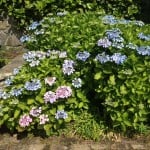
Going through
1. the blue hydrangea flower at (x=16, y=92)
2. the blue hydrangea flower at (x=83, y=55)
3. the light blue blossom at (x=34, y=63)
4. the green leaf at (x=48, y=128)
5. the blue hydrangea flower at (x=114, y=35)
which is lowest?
the green leaf at (x=48, y=128)

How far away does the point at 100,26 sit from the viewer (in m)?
4.95

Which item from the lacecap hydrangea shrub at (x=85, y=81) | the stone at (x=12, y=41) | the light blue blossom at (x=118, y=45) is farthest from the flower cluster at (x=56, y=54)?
the stone at (x=12, y=41)

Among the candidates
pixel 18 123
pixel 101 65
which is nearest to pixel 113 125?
pixel 101 65

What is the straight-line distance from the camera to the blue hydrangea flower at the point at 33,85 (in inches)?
182

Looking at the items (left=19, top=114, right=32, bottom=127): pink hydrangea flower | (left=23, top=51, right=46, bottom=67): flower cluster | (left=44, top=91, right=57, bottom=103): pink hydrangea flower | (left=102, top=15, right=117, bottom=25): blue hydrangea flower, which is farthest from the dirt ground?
(left=102, top=15, right=117, bottom=25): blue hydrangea flower

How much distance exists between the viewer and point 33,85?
463 cm

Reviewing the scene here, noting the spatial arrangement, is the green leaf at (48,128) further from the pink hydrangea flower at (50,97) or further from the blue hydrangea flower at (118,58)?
the blue hydrangea flower at (118,58)

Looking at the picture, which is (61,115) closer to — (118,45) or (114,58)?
(114,58)

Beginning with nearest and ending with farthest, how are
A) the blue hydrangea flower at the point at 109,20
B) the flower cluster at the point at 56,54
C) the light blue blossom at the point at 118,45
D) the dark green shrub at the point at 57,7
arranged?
1. the light blue blossom at the point at 118,45
2. the flower cluster at the point at 56,54
3. the blue hydrangea flower at the point at 109,20
4. the dark green shrub at the point at 57,7

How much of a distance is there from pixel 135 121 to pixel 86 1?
2.59 metres

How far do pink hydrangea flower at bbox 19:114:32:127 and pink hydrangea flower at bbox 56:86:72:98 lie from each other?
36cm

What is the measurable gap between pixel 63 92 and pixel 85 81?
0.33 m

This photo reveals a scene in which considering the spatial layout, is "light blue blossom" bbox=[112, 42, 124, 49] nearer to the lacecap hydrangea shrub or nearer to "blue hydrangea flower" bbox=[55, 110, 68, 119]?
the lacecap hydrangea shrub

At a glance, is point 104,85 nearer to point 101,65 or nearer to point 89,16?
point 101,65
